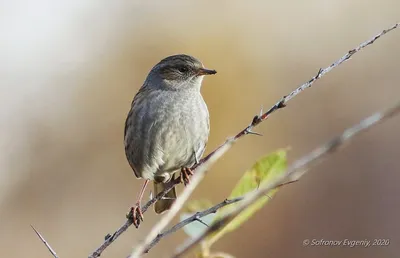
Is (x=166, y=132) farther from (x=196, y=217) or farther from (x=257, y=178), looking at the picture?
(x=257, y=178)

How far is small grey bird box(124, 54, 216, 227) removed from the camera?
504 centimetres

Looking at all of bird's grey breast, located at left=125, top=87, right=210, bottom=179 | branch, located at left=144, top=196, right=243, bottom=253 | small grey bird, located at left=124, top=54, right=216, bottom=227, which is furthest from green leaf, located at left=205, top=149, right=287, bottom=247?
bird's grey breast, located at left=125, top=87, right=210, bottom=179

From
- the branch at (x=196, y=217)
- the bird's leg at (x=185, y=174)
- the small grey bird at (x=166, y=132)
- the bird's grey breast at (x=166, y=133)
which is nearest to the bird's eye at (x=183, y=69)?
the small grey bird at (x=166, y=132)

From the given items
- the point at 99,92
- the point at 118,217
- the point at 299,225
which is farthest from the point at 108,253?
the point at 99,92

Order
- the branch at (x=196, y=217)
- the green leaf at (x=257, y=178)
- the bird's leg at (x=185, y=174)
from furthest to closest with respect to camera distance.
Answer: the bird's leg at (x=185, y=174), the branch at (x=196, y=217), the green leaf at (x=257, y=178)

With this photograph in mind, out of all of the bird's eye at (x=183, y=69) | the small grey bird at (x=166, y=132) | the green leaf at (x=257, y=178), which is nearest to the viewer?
the green leaf at (x=257, y=178)

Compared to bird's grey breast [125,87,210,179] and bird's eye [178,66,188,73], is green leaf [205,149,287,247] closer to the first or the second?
bird's grey breast [125,87,210,179]

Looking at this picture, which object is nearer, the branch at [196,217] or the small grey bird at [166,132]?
the branch at [196,217]

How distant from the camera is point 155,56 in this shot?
15.4 meters

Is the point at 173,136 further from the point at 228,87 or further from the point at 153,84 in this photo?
the point at 228,87

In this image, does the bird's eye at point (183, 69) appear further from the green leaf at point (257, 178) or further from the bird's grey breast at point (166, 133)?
the green leaf at point (257, 178)

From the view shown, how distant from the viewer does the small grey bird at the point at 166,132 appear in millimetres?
5043

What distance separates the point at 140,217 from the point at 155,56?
36.8ft

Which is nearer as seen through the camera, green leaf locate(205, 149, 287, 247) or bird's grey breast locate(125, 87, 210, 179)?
green leaf locate(205, 149, 287, 247)
